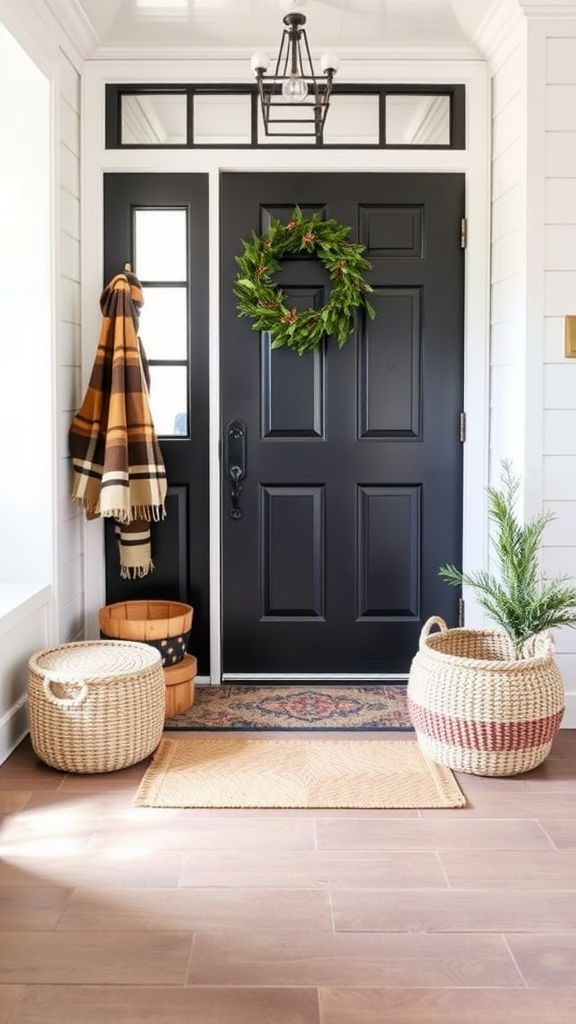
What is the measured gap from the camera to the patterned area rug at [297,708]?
11.0ft

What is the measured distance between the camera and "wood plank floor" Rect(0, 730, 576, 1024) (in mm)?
1790

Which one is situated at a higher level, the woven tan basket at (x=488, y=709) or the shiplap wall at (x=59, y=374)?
the shiplap wall at (x=59, y=374)

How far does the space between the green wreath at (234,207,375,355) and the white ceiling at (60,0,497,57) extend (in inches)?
25.2

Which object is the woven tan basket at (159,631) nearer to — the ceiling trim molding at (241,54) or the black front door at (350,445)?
the black front door at (350,445)

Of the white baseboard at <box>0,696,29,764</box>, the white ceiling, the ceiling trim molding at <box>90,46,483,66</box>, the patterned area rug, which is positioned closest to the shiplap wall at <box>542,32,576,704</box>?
the white ceiling

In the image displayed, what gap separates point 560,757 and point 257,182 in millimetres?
2347

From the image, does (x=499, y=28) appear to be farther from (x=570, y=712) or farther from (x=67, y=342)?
(x=570, y=712)

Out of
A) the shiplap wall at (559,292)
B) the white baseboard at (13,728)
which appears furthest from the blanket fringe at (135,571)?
the shiplap wall at (559,292)

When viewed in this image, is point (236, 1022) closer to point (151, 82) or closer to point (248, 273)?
point (248, 273)

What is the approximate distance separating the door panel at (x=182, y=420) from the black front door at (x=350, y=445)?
0.29 ft

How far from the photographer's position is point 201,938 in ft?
6.55

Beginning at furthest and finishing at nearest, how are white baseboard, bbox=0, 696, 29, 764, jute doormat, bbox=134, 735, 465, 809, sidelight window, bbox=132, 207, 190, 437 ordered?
sidelight window, bbox=132, 207, 190, 437 < white baseboard, bbox=0, 696, 29, 764 < jute doormat, bbox=134, 735, 465, 809

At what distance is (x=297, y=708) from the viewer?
11.6ft

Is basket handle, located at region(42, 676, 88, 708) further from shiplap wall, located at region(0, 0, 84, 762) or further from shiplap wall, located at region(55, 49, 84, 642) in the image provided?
shiplap wall, located at region(55, 49, 84, 642)
